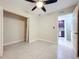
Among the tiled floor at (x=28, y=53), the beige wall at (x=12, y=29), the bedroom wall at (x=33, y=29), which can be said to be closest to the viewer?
the tiled floor at (x=28, y=53)

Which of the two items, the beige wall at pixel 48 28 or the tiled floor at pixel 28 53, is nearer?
the tiled floor at pixel 28 53

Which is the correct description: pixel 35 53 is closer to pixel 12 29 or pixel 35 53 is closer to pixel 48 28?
pixel 12 29

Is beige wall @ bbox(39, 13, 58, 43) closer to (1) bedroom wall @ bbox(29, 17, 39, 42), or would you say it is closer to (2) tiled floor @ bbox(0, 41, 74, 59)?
(1) bedroom wall @ bbox(29, 17, 39, 42)

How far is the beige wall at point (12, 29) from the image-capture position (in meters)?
5.29

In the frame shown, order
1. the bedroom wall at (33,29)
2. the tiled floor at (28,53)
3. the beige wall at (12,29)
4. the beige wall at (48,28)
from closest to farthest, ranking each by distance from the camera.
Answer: the tiled floor at (28,53), the beige wall at (12,29), the beige wall at (48,28), the bedroom wall at (33,29)

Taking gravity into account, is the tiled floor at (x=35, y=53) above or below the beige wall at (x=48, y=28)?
below

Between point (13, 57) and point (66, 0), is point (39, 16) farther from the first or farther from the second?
point (13, 57)

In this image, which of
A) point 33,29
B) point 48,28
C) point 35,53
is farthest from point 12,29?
point 48,28

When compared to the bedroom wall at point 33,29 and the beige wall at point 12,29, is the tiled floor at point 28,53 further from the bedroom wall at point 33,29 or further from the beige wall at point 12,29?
the bedroom wall at point 33,29

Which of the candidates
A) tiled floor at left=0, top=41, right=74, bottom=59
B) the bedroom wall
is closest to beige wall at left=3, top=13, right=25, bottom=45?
the bedroom wall

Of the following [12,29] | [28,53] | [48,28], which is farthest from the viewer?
[48,28]

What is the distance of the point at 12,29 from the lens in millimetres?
5770

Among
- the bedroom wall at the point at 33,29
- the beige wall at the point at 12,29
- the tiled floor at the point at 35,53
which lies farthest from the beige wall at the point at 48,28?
the tiled floor at the point at 35,53

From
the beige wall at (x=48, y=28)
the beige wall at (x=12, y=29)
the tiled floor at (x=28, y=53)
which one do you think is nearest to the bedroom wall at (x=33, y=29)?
the beige wall at (x=48, y=28)
